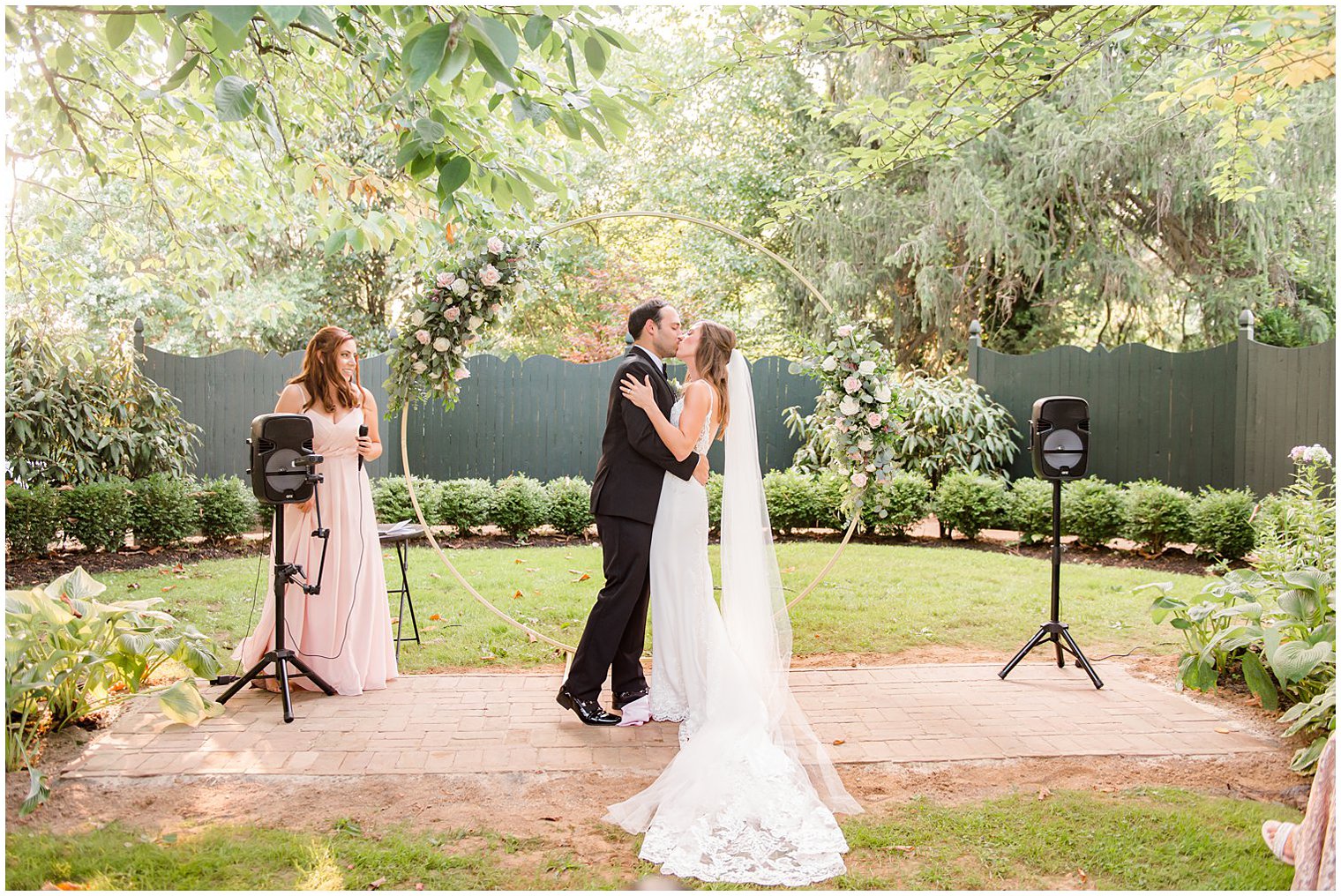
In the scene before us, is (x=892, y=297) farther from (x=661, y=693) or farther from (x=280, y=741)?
(x=280, y=741)

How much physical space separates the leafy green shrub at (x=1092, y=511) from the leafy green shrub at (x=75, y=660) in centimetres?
679

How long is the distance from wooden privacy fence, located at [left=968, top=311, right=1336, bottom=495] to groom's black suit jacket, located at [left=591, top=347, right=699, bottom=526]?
608 centimetres

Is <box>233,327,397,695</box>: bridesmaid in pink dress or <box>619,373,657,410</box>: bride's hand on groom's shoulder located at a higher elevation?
<box>619,373,657,410</box>: bride's hand on groom's shoulder

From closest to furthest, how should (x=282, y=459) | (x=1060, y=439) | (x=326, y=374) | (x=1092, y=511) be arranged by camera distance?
(x=282, y=459) → (x=326, y=374) → (x=1060, y=439) → (x=1092, y=511)

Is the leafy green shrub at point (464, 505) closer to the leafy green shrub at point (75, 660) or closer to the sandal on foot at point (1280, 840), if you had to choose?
the leafy green shrub at point (75, 660)

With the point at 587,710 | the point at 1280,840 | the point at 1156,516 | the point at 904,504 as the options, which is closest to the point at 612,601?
the point at 587,710

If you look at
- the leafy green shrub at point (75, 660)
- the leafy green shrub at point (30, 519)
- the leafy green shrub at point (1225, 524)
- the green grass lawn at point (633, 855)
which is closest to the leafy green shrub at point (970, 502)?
the leafy green shrub at point (1225, 524)

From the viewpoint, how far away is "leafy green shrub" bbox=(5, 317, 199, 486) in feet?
25.8

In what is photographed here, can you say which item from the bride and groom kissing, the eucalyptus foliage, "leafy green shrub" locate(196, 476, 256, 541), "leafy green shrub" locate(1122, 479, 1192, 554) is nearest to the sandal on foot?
the bride and groom kissing

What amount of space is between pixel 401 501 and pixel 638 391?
5.29 metres

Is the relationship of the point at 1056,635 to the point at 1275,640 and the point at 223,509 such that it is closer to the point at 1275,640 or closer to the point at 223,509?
the point at 1275,640

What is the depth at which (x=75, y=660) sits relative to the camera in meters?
3.93

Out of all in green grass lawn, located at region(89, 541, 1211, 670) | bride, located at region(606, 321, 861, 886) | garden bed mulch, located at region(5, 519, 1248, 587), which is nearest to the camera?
bride, located at region(606, 321, 861, 886)

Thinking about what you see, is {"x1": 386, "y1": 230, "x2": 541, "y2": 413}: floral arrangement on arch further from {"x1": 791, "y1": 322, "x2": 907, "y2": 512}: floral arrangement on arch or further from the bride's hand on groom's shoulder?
{"x1": 791, "y1": 322, "x2": 907, "y2": 512}: floral arrangement on arch
